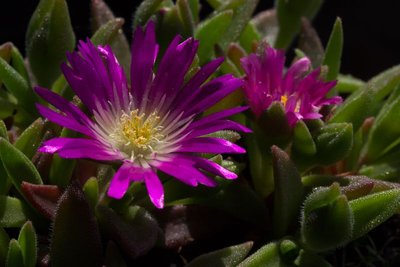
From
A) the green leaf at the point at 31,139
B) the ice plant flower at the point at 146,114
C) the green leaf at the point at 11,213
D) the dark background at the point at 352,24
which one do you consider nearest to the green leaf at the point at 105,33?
the ice plant flower at the point at 146,114

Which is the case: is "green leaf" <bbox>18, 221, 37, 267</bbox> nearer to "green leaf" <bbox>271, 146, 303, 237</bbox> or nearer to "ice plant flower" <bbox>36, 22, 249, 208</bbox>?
"ice plant flower" <bbox>36, 22, 249, 208</bbox>

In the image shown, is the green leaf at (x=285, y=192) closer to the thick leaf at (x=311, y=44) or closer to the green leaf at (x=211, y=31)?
the green leaf at (x=211, y=31)

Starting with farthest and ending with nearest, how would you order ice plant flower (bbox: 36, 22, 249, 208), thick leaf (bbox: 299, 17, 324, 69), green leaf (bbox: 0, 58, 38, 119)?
thick leaf (bbox: 299, 17, 324, 69)
green leaf (bbox: 0, 58, 38, 119)
ice plant flower (bbox: 36, 22, 249, 208)

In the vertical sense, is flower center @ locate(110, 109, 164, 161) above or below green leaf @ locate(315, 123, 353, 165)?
above

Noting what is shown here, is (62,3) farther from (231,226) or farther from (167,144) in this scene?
(231,226)

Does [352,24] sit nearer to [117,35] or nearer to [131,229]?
[117,35]

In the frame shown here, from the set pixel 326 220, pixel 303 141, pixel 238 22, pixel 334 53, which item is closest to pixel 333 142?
pixel 303 141

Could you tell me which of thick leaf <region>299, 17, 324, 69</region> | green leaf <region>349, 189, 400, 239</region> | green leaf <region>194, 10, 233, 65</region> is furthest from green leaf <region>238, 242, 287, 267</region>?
thick leaf <region>299, 17, 324, 69</region>
